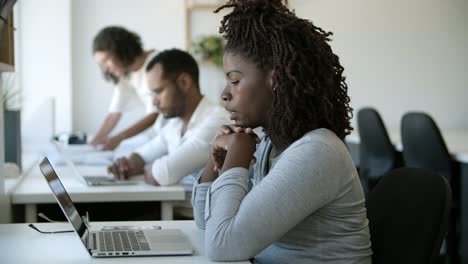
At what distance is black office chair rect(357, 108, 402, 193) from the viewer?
4.25m

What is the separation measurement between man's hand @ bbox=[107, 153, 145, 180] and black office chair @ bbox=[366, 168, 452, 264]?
1325mm

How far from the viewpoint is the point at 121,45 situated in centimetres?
421

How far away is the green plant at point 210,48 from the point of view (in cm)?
580

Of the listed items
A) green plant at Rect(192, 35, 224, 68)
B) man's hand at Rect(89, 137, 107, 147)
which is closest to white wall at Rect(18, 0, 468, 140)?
green plant at Rect(192, 35, 224, 68)

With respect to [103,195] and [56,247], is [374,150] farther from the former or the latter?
[56,247]

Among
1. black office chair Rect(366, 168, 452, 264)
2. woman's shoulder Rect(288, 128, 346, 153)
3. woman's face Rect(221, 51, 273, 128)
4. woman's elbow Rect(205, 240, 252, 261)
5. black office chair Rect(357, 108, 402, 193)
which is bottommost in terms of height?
black office chair Rect(357, 108, 402, 193)

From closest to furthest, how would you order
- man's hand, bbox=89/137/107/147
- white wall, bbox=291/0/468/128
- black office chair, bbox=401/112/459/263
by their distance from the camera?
1. black office chair, bbox=401/112/459/263
2. man's hand, bbox=89/137/107/147
3. white wall, bbox=291/0/468/128

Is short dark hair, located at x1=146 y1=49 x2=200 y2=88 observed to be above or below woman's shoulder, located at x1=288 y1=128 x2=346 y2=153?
above

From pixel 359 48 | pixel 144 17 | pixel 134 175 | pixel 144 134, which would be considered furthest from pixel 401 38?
pixel 134 175

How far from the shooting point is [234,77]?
1464 mm

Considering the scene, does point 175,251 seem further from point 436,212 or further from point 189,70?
point 189,70

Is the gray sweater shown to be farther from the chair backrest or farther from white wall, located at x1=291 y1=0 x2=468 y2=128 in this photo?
white wall, located at x1=291 y1=0 x2=468 y2=128

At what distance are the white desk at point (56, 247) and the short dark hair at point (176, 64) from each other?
42.3 inches

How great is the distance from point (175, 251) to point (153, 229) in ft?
0.84
